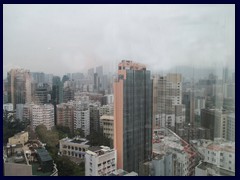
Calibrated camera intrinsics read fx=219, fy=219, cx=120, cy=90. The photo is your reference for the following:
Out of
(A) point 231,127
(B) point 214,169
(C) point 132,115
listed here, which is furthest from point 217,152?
(C) point 132,115

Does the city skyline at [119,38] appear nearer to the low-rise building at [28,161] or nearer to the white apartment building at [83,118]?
the white apartment building at [83,118]

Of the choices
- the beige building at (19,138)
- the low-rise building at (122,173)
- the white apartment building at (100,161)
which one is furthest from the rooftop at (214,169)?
the beige building at (19,138)

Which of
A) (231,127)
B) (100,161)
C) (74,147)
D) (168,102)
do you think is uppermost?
(168,102)

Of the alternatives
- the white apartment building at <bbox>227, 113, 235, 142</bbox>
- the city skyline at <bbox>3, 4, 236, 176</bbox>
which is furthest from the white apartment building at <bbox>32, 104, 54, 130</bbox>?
the white apartment building at <bbox>227, 113, 235, 142</bbox>

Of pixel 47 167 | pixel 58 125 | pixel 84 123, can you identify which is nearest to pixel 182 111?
pixel 84 123

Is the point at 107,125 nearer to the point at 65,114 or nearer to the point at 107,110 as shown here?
the point at 107,110

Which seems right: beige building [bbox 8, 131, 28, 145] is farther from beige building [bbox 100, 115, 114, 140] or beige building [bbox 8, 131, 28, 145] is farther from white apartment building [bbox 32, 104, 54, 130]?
beige building [bbox 100, 115, 114, 140]
